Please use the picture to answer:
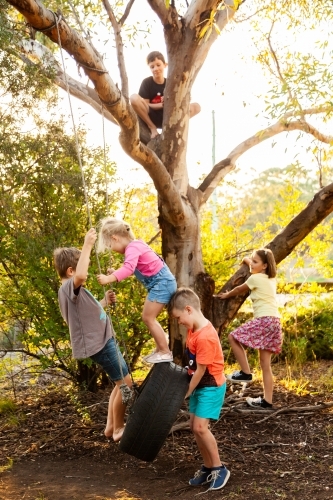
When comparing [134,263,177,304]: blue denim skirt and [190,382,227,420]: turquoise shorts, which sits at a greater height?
[134,263,177,304]: blue denim skirt

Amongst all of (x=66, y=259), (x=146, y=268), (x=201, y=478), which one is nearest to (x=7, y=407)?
(x=66, y=259)

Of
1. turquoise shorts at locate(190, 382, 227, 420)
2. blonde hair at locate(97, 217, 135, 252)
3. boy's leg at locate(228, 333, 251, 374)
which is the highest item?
blonde hair at locate(97, 217, 135, 252)

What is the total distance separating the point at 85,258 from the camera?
441 cm

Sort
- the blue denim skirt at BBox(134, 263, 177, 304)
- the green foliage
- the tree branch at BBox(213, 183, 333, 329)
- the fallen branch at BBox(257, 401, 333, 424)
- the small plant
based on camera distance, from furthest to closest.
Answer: the green foliage → the small plant → the tree branch at BBox(213, 183, 333, 329) → the fallen branch at BBox(257, 401, 333, 424) → the blue denim skirt at BBox(134, 263, 177, 304)

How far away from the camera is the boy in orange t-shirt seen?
4457 mm

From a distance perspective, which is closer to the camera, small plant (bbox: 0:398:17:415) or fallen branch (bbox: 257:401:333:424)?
fallen branch (bbox: 257:401:333:424)

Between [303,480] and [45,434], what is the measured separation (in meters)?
2.61

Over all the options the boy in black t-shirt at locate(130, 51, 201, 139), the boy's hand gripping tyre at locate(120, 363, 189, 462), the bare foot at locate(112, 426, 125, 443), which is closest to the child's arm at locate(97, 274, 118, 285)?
the boy's hand gripping tyre at locate(120, 363, 189, 462)

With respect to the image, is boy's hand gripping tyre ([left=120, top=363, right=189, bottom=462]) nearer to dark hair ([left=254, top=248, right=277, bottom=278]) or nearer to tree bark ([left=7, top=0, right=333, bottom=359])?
dark hair ([left=254, top=248, right=277, bottom=278])

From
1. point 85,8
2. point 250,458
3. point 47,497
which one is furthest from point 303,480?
point 85,8

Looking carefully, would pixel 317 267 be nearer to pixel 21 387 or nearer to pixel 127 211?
pixel 127 211

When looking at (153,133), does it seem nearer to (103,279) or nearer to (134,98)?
(134,98)

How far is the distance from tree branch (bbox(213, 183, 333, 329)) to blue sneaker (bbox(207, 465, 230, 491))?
7.72ft

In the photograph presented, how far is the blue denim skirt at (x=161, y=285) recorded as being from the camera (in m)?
5.15
